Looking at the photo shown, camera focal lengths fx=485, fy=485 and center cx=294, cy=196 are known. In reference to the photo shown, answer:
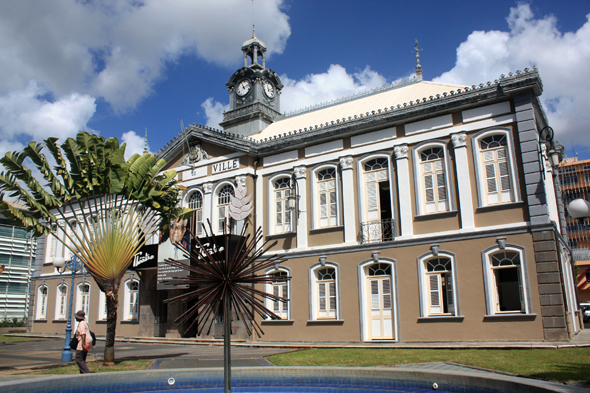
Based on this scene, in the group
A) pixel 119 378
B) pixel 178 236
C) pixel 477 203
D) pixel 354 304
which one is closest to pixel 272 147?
pixel 178 236

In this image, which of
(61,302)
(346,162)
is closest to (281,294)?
(346,162)

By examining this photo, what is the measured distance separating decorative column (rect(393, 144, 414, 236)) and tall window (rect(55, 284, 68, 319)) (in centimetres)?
2125

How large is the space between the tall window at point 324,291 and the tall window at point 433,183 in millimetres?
4377

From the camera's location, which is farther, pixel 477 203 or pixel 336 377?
pixel 477 203

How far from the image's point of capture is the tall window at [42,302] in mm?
29703

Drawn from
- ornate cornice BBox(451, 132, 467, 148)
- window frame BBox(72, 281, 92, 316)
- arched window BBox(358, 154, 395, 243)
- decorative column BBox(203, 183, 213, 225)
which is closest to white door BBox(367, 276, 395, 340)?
arched window BBox(358, 154, 395, 243)

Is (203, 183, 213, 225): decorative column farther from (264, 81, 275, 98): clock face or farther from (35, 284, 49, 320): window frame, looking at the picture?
(35, 284, 49, 320): window frame

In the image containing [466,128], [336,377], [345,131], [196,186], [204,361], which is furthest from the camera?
[196,186]

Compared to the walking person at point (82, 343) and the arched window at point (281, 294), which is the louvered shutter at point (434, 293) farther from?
the walking person at point (82, 343)

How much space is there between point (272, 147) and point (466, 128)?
845 cm

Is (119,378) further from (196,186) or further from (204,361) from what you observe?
(196,186)

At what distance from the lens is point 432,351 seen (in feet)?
46.8

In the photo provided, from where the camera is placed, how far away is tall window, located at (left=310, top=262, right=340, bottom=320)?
62.8 ft

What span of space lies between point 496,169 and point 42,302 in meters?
27.3
